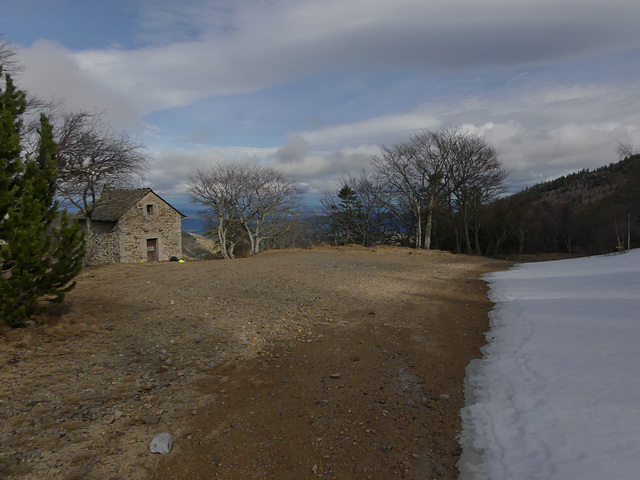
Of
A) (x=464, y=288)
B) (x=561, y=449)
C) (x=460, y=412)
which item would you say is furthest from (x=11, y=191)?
(x=464, y=288)

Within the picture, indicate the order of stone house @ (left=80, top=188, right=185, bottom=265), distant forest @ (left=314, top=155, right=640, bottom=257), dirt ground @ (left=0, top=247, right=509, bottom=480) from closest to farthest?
dirt ground @ (left=0, top=247, right=509, bottom=480), stone house @ (left=80, top=188, right=185, bottom=265), distant forest @ (left=314, top=155, right=640, bottom=257)

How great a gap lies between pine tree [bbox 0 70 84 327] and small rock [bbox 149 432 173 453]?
127 inches

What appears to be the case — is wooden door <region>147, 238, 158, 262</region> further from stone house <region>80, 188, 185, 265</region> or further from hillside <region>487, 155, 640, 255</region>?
hillside <region>487, 155, 640, 255</region>

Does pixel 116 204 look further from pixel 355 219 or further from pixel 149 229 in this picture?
pixel 355 219

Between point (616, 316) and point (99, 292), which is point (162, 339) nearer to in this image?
point (99, 292)

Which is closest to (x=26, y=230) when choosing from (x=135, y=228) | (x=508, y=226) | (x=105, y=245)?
(x=135, y=228)

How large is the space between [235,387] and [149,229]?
21.4 meters

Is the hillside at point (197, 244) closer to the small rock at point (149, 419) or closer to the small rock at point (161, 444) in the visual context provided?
the small rock at point (149, 419)

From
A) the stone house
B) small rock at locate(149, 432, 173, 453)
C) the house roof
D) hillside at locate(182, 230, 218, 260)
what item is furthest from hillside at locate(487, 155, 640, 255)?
small rock at locate(149, 432, 173, 453)

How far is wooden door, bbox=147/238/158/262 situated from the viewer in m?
23.3

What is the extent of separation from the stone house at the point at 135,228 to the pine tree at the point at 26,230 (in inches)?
671

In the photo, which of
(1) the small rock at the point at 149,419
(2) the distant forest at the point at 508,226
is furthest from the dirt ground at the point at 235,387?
(2) the distant forest at the point at 508,226

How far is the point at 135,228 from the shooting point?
22.4 meters

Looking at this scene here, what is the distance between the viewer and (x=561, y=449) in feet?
9.47
